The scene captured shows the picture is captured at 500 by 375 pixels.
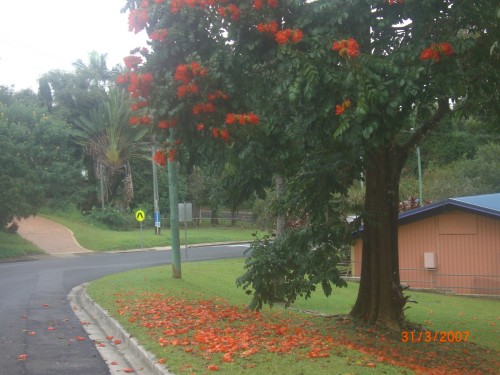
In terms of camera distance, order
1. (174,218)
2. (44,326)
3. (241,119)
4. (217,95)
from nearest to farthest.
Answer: (241,119)
(217,95)
(44,326)
(174,218)

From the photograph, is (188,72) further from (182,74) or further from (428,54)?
(428,54)

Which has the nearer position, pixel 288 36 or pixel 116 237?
pixel 288 36

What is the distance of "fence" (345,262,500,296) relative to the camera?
70.9 ft

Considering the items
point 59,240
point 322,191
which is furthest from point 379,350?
point 59,240

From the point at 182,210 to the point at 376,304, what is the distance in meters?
13.2

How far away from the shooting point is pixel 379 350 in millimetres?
8789

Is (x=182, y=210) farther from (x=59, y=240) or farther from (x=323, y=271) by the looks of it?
(x=59, y=240)

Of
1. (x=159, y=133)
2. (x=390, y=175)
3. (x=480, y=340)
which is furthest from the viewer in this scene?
(x=480, y=340)

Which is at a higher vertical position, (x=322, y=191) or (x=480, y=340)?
(x=322, y=191)

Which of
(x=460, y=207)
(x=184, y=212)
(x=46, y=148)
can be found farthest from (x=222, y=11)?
(x=46, y=148)

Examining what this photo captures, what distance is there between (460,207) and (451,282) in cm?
304

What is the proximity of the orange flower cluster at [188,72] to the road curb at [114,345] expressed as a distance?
3.54m

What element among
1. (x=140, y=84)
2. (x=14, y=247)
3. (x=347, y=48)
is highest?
(x=347, y=48)

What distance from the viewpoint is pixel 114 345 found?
9.25 m
